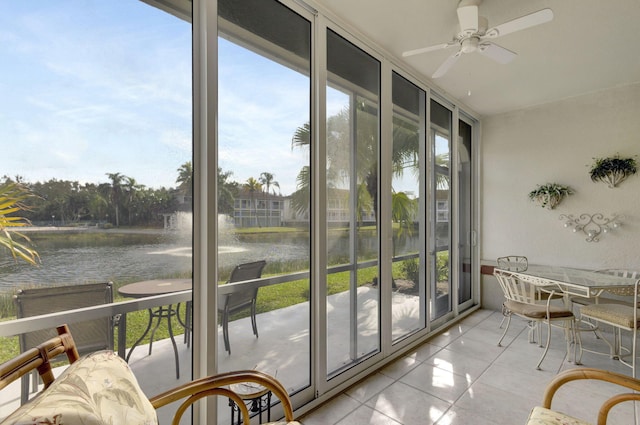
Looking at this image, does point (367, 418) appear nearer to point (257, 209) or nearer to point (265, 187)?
point (257, 209)

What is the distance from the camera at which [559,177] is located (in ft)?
12.8

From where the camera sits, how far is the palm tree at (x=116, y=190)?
139cm

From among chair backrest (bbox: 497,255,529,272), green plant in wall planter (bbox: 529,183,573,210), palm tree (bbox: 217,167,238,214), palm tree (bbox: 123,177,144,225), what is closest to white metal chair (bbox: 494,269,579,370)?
chair backrest (bbox: 497,255,529,272)

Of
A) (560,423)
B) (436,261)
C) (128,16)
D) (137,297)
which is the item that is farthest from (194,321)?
(436,261)

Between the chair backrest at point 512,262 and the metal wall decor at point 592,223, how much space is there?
2.21 feet

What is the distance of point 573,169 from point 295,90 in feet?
12.5

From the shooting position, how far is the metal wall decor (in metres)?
3.52

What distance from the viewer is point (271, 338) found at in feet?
6.53

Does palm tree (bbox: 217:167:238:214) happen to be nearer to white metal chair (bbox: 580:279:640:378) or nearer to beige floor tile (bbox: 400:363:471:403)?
beige floor tile (bbox: 400:363:471:403)

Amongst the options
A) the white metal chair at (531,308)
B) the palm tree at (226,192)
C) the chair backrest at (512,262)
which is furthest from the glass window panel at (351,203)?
the chair backrest at (512,262)

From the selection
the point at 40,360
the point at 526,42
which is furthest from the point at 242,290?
the point at 526,42

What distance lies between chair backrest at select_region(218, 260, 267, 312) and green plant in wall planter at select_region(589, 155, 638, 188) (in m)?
4.11

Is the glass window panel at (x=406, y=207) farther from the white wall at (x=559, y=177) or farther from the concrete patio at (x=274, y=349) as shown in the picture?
the white wall at (x=559, y=177)

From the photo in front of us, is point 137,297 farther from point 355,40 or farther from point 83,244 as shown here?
point 355,40
